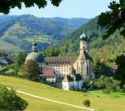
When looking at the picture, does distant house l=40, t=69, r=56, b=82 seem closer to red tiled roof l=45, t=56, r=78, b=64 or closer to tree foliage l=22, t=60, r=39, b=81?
tree foliage l=22, t=60, r=39, b=81

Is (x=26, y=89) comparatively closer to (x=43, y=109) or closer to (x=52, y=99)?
(x=52, y=99)

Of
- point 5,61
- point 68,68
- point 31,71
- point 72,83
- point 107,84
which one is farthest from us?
point 5,61

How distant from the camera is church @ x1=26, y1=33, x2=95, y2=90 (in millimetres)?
105887

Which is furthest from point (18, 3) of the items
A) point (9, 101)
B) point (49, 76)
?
point (49, 76)

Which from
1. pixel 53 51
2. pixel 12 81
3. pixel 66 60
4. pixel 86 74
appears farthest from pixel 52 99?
pixel 53 51

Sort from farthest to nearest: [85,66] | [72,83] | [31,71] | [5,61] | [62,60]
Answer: [5,61]
[62,60]
[85,66]
[72,83]
[31,71]

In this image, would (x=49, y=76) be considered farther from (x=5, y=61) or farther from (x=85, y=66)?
(x=5, y=61)

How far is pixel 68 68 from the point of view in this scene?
13062 centimetres

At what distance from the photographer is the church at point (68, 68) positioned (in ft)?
347

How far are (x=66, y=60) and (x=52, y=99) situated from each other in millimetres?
64306

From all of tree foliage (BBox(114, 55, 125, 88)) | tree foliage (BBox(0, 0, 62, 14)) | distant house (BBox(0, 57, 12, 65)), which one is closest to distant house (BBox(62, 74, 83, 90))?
distant house (BBox(0, 57, 12, 65))

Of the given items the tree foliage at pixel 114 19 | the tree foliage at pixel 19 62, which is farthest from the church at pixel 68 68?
the tree foliage at pixel 114 19

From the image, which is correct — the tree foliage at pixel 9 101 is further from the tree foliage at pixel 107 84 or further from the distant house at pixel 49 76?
the distant house at pixel 49 76

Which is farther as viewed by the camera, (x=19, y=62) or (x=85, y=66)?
(x=19, y=62)
